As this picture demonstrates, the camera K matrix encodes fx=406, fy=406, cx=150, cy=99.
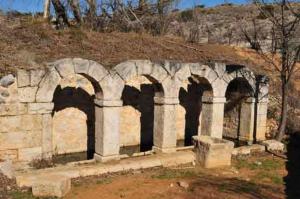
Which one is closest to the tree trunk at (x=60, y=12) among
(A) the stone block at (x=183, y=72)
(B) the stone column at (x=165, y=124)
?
(A) the stone block at (x=183, y=72)

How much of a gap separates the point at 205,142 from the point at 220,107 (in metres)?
2.64

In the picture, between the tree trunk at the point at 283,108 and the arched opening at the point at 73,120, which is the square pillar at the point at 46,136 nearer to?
the arched opening at the point at 73,120

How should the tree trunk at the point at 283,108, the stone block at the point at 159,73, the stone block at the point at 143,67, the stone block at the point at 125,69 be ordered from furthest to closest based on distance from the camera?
the tree trunk at the point at 283,108 < the stone block at the point at 159,73 < the stone block at the point at 143,67 < the stone block at the point at 125,69

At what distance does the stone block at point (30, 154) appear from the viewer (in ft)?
30.9

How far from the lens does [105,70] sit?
10.4 m

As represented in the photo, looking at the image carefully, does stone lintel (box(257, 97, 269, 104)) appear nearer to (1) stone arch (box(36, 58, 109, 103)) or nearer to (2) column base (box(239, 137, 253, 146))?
(2) column base (box(239, 137, 253, 146))

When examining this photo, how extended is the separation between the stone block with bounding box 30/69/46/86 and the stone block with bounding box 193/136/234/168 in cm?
435

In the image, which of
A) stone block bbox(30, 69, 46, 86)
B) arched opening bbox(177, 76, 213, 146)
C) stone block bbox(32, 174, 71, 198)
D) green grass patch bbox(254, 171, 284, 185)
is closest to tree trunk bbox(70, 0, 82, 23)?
arched opening bbox(177, 76, 213, 146)

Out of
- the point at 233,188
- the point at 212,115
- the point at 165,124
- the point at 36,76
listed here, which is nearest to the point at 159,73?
the point at 165,124

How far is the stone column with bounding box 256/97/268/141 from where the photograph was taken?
1391 cm

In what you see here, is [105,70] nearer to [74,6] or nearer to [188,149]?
[188,149]

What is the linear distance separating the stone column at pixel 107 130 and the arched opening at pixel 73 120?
1468mm

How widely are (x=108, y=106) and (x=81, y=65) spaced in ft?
4.23

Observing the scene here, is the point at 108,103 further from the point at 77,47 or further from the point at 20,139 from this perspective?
the point at 77,47
